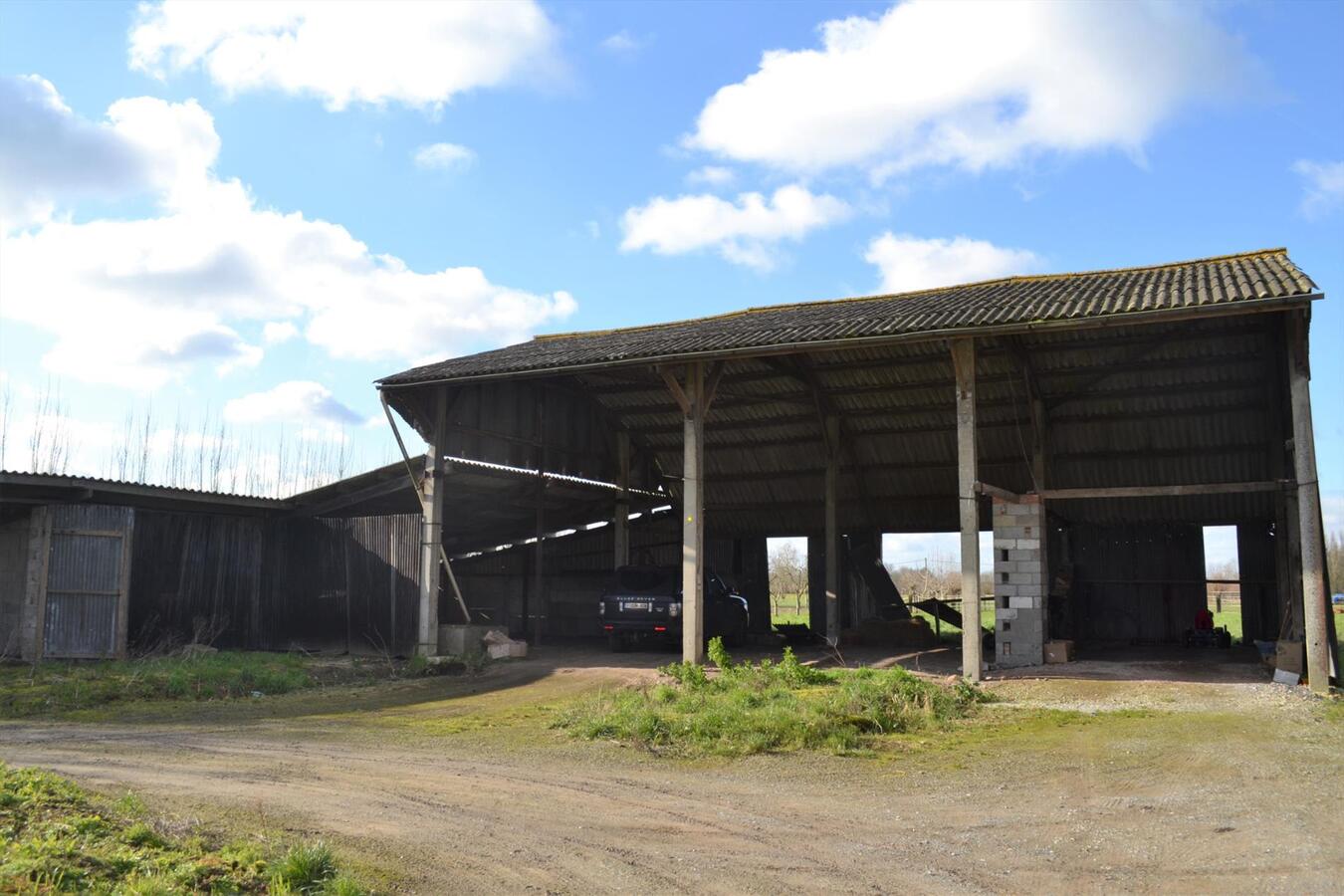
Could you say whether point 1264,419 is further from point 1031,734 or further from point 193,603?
point 193,603

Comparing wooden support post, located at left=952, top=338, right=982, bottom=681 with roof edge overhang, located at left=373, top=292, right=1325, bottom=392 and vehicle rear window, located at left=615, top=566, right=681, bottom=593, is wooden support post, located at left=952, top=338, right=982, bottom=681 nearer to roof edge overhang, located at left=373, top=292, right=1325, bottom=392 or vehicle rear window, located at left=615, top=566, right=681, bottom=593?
roof edge overhang, located at left=373, top=292, right=1325, bottom=392

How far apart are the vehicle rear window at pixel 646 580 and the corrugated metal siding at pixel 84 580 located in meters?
9.62

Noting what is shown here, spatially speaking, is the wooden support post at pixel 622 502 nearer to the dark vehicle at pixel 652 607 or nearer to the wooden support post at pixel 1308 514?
the dark vehicle at pixel 652 607

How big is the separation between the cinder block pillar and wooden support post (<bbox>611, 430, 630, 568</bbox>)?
1024 centimetres

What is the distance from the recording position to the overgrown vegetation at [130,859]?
17.6 ft

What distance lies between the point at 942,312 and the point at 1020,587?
4.75 metres

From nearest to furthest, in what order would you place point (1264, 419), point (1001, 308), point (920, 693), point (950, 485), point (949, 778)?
point (949, 778)
point (920, 693)
point (1001, 308)
point (1264, 419)
point (950, 485)

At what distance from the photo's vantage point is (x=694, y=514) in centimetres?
1703

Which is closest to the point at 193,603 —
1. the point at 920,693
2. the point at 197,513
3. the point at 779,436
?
the point at 197,513

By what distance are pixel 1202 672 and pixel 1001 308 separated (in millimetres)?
6462

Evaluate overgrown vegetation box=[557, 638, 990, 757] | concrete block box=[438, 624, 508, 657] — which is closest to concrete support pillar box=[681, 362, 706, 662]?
overgrown vegetation box=[557, 638, 990, 757]

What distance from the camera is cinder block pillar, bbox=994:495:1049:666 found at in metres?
16.7

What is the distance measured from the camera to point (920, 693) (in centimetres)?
1286

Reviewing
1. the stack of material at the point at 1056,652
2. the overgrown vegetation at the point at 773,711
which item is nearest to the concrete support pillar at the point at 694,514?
the overgrown vegetation at the point at 773,711
